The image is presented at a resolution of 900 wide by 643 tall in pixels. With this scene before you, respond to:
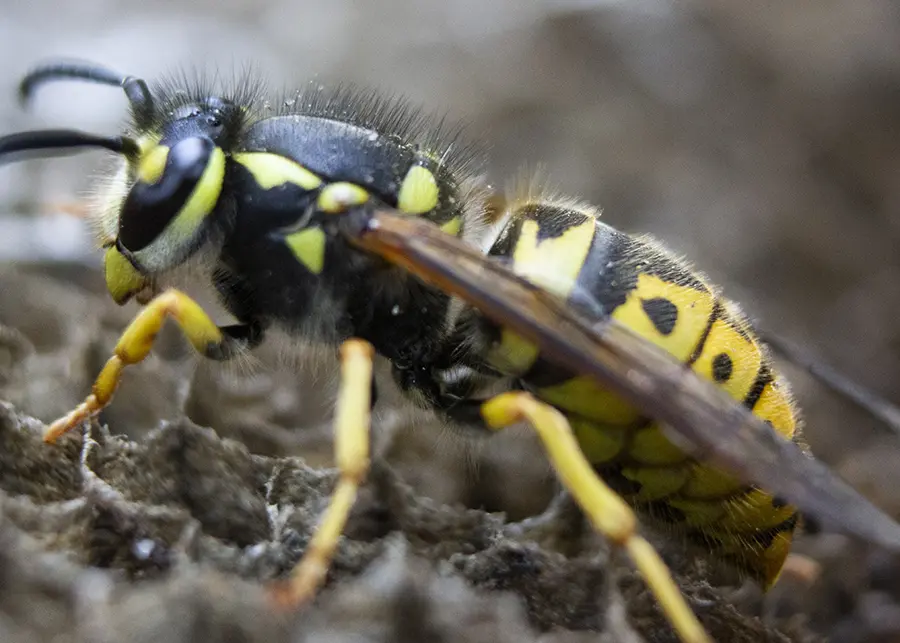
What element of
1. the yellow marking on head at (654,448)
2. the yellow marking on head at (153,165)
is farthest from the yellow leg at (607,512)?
the yellow marking on head at (153,165)

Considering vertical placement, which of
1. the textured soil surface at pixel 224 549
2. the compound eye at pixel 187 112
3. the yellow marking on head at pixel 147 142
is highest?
the compound eye at pixel 187 112

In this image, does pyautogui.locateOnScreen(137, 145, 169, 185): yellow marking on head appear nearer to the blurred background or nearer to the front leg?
the front leg

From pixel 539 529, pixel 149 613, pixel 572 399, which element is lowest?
pixel 539 529

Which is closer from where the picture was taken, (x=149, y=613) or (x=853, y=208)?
(x=149, y=613)

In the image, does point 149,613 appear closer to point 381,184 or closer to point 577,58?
point 381,184

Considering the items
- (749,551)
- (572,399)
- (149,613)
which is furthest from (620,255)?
(149,613)

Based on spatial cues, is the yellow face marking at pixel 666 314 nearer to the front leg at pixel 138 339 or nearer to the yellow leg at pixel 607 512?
the yellow leg at pixel 607 512
